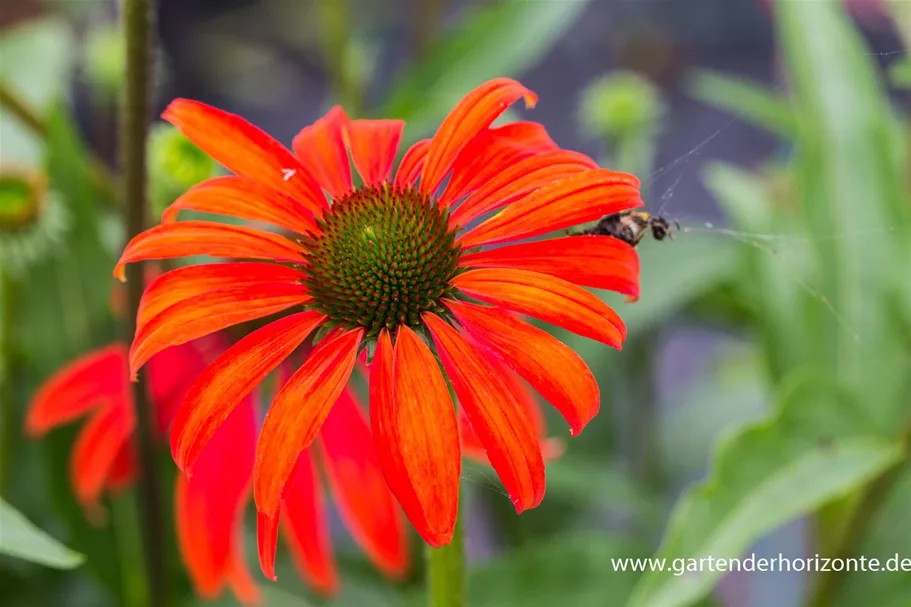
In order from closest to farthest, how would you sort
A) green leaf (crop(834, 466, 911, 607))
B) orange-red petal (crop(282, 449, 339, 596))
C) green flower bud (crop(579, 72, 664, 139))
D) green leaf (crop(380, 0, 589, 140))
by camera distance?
orange-red petal (crop(282, 449, 339, 596)) < green leaf (crop(834, 466, 911, 607)) < green leaf (crop(380, 0, 589, 140)) < green flower bud (crop(579, 72, 664, 139))

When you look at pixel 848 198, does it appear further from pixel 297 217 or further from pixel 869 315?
pixel 297 217

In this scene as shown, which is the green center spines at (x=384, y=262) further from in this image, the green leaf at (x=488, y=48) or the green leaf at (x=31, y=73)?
the green leaf at (x=31, y=73)

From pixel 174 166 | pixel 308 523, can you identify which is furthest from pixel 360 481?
pixel 174 166

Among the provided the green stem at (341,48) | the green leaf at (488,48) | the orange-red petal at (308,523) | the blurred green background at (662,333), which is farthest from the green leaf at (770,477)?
the green stem at (341,48)

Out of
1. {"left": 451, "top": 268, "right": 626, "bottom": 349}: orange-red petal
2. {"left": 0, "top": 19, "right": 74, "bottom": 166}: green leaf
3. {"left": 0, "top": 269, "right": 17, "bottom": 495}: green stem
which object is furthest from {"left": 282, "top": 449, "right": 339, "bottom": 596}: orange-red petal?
{"left": 0, "top": 19, "right": 74, "bottom": 166}: green leaf

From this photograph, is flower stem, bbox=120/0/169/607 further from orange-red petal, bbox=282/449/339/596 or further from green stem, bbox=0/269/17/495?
green stem, bbox=0/269/17/495

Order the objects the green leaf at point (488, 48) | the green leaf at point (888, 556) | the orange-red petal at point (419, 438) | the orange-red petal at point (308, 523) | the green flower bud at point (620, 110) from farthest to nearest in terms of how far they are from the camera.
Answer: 1. the green flower bud at point (620, 110)
2. the green leaf at point (488, 48)
3. the green leaf at point (888, 556)
4. the orange-red petal at point (308, 523)
5. the orange-red petal at point (419, 438)


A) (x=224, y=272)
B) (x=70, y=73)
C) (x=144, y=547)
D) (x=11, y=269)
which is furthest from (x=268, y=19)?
(x=224, y=272)

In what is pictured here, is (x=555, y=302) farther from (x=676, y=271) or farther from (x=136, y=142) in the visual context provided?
(x=676, y=271)
